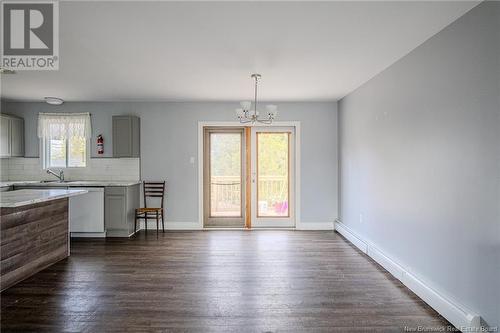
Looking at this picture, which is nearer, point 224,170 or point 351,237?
point 351,237

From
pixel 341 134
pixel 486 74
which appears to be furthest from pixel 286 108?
pixel 486 74

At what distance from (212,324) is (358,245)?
9.47 ft

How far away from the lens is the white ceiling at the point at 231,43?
2.43m

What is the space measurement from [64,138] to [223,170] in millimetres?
3031

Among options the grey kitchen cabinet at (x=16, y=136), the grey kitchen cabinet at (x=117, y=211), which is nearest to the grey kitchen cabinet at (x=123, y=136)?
the grey kitchen cabinet at (x=117, y=211)

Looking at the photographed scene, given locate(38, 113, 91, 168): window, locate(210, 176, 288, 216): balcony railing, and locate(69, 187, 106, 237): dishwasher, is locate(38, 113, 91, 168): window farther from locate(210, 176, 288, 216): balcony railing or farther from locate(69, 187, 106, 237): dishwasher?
locate(210, 176, 288, 216): balcony railing

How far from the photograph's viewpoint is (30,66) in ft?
12.2

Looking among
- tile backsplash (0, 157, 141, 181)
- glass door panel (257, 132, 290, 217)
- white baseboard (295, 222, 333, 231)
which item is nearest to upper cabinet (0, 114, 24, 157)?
tile backsplash (0, 157, 141, 181)

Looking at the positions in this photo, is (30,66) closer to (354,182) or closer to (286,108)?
(286,108)

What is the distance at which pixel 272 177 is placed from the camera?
6.12m

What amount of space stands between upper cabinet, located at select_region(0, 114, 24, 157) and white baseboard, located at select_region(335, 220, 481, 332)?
6.19 m

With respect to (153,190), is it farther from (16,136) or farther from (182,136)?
(16,136)

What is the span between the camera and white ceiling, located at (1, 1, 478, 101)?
243 cm

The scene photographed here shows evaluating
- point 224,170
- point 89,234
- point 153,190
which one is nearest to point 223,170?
point 224,170
